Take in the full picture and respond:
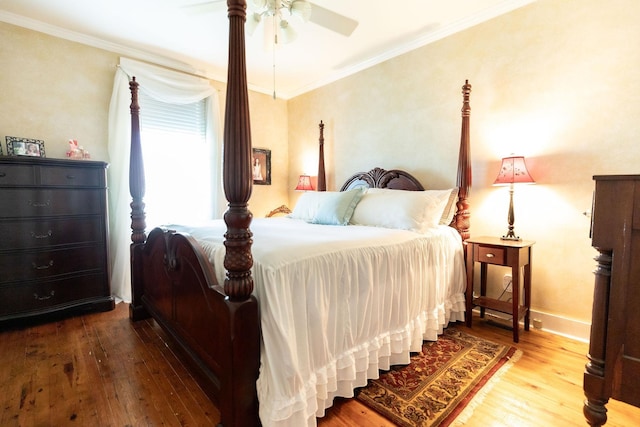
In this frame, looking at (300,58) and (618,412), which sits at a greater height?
(300,58)

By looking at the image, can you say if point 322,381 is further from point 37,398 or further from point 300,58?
point 300,58

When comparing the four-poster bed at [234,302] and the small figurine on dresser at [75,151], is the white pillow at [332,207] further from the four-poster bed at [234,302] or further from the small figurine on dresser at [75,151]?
the small figurine on dresser at [75,151]

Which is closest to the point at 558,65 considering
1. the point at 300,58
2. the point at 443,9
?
the point at 443,9

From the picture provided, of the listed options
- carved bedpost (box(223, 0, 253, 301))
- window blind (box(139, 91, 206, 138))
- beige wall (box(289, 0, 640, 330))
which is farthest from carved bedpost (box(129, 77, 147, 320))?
beige wall (box(289, 0, 640, 330))

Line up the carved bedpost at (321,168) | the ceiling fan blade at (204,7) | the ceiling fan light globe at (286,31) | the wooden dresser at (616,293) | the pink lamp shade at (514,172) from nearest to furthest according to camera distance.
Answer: the wooden dresser at (616,293), the ceiling fan blade at (204,7), the ceiling fan light globe at (286,31), the pink lamp shade at (514,172), the carved bedpost at (321,168)

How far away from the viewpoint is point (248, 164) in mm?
1207

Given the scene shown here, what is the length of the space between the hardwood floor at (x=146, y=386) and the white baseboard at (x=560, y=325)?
0.26ft

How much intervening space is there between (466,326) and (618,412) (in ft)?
3.33

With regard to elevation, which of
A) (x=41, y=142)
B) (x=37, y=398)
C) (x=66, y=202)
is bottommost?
(x=37, y=398)

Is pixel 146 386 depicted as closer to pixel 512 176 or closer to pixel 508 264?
pixel 508 264

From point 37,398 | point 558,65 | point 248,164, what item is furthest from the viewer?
point 558,65

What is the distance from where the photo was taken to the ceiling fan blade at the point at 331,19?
2.02 meters

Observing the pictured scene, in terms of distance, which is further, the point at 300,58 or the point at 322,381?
the point at 300,58

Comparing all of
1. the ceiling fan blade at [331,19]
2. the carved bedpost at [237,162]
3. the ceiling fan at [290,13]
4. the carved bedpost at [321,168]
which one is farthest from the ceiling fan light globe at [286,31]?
the carved bedpost at [321,168]
